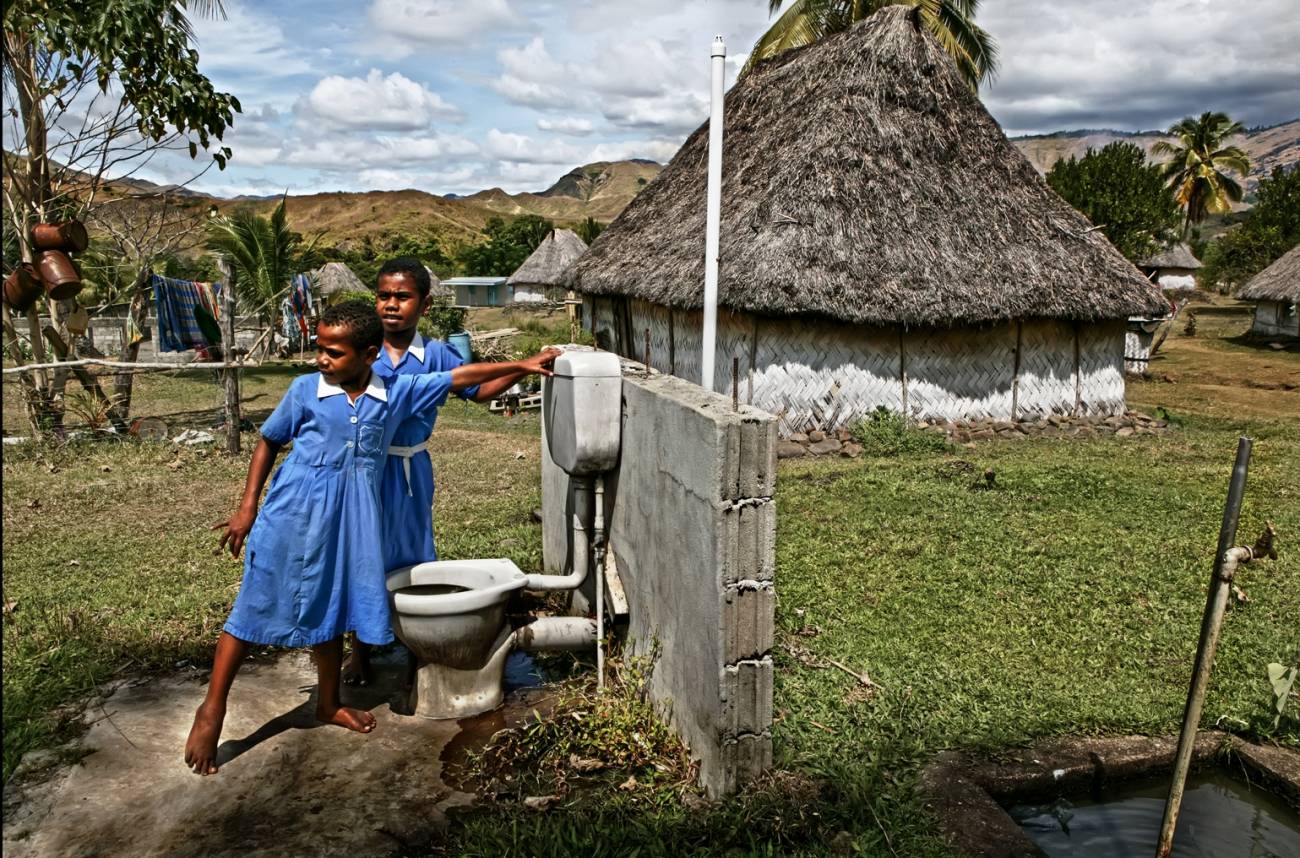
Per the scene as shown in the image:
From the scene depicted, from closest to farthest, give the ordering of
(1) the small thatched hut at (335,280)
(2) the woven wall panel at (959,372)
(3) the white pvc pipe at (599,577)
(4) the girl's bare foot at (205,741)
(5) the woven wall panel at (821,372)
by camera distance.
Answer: (4) the girl's bare foot at (205,741) → (3) the white pvc pipe at (599,577) → (5) the woven wall panel at (821,372) → (2) the woven wall panel at (959,372) → (1) the small thatched hut at (335,280)

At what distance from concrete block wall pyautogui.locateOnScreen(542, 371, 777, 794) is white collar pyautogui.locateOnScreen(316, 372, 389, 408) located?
0.96 metres

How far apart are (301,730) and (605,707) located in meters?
1.15

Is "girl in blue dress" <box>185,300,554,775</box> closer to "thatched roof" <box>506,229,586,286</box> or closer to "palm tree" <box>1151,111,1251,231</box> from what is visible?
"thatched roof" <box>506,229,586,286</box>

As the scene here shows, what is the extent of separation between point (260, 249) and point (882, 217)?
34.3ft

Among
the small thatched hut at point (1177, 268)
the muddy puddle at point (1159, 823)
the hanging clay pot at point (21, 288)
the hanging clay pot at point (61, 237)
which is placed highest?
the small thatched hut at point (1177, 268)

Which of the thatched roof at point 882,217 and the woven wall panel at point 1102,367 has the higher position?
the thatched roof at point 882,217

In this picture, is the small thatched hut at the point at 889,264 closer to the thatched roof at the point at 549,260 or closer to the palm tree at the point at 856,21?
the palm tree at the point at 856,21

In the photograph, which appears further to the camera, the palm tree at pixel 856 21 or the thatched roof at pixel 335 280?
the thatched roof at pixel 335 280

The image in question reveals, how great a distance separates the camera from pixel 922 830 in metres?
2.79

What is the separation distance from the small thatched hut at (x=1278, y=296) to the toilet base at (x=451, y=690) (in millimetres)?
22616

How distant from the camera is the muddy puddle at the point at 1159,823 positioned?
9.70 ft

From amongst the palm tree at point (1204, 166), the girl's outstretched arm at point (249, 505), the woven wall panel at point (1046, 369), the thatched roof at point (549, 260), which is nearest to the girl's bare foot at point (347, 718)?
the girl's outstretched arm at point (249, 505)

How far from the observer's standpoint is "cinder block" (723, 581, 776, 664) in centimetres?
282

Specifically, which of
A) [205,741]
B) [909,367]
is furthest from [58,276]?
[909,367]
